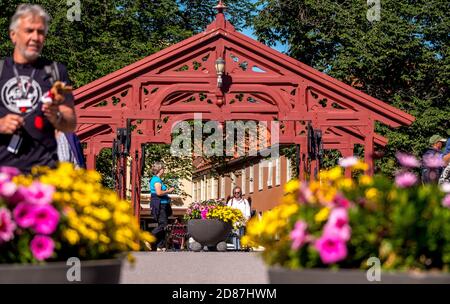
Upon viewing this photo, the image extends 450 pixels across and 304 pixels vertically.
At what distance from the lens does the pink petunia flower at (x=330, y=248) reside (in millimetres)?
3877

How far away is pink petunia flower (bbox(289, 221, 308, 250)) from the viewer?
404cm

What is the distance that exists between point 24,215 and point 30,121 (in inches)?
54.4

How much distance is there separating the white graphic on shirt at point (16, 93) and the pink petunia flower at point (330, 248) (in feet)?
7.40

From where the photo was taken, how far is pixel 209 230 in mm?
17828

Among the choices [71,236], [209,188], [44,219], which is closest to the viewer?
[44,219]

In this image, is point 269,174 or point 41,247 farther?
point 269,174

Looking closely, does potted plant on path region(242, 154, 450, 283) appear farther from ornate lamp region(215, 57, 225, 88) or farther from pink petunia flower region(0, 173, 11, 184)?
ornate lamp region(215, 57, 225, 88)

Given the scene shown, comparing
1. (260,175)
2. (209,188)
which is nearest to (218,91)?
(260,175)

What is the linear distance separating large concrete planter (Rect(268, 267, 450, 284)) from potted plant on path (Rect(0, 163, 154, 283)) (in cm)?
89

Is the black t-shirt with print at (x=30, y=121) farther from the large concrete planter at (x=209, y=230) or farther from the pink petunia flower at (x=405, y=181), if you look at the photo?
the large concrete planter at (x=209, y=230)

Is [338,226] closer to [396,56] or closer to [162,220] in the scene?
[162,220]

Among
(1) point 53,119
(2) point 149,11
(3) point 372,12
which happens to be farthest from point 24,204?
(2) point 149,11

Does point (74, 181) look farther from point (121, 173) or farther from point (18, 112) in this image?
point (121, 173)
